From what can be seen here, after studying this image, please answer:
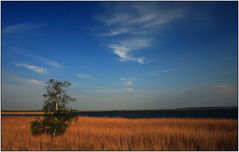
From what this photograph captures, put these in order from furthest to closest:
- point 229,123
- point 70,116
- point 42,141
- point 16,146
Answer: point 229,123 < point 70,116 < point 42,141 < point 16,146

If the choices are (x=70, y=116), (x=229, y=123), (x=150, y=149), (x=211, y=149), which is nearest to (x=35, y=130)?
(x=70, y=116)

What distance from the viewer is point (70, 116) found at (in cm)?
1181

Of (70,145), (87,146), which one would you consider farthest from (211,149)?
(70,145)

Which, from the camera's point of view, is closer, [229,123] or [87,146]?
[87,146]

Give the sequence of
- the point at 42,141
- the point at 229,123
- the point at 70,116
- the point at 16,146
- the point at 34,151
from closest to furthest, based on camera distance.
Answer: the point at 34,151
the point at 16,146
the point at 42,141
the point at 70,116
the point at 229,123

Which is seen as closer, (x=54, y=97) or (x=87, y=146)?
(x=87, y=146)

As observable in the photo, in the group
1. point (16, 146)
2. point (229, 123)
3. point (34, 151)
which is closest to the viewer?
point (34, 151)

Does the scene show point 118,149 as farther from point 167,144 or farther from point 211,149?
point 211,149

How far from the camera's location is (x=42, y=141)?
1073 cm

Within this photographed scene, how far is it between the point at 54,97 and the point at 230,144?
8.34m

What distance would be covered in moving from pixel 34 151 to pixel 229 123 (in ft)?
46.3

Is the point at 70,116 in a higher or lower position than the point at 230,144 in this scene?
higher

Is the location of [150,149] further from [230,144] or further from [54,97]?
[54,97]

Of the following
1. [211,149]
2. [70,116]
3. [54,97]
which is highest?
[54,97]
